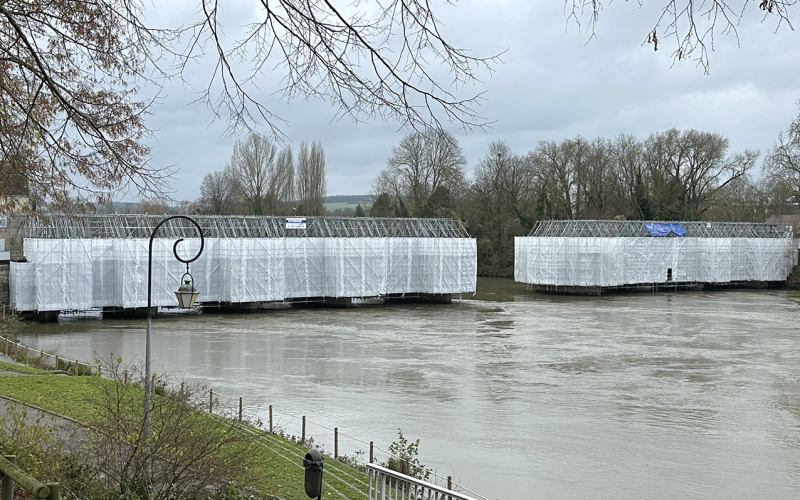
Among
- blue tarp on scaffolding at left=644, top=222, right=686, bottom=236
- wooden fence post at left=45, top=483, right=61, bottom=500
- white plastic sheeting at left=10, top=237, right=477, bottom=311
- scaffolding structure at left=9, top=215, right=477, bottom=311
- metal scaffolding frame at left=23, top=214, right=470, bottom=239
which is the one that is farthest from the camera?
blue tarp on scaffolding at left=644, top=222, right=686, bottom=236

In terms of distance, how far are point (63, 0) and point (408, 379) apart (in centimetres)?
1881

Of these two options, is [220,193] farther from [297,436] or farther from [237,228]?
[297,436]

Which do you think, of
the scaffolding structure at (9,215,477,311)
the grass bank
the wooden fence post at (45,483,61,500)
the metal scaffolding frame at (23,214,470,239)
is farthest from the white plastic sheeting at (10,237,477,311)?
the wooden fence post at (45,483,61,500)

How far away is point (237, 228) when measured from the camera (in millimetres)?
51031

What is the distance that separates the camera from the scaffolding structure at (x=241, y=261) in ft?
140

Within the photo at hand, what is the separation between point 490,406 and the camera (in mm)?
21672

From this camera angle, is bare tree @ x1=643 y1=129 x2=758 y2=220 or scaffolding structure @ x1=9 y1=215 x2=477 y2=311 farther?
bare tree @ x1=643 y1=129 x2=758 y2=220

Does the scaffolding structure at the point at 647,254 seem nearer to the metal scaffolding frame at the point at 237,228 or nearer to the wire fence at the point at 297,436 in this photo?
the metal scaffolding frame at the point at 237,228

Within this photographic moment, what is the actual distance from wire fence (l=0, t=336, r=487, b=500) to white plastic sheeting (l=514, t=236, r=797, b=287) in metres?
46.1

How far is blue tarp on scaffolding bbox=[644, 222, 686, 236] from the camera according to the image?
68562 millimetres

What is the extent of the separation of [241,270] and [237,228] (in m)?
3.41

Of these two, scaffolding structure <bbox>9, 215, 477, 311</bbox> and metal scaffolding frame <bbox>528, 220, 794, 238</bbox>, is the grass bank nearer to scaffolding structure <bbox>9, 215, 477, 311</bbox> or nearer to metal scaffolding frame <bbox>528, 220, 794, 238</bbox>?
scaffolding structure <bbox>9, 215, 477, 311</bbox>

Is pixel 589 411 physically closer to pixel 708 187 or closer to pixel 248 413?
pixel 248 413

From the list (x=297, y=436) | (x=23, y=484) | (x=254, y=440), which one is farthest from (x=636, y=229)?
(x=23, y=484)
